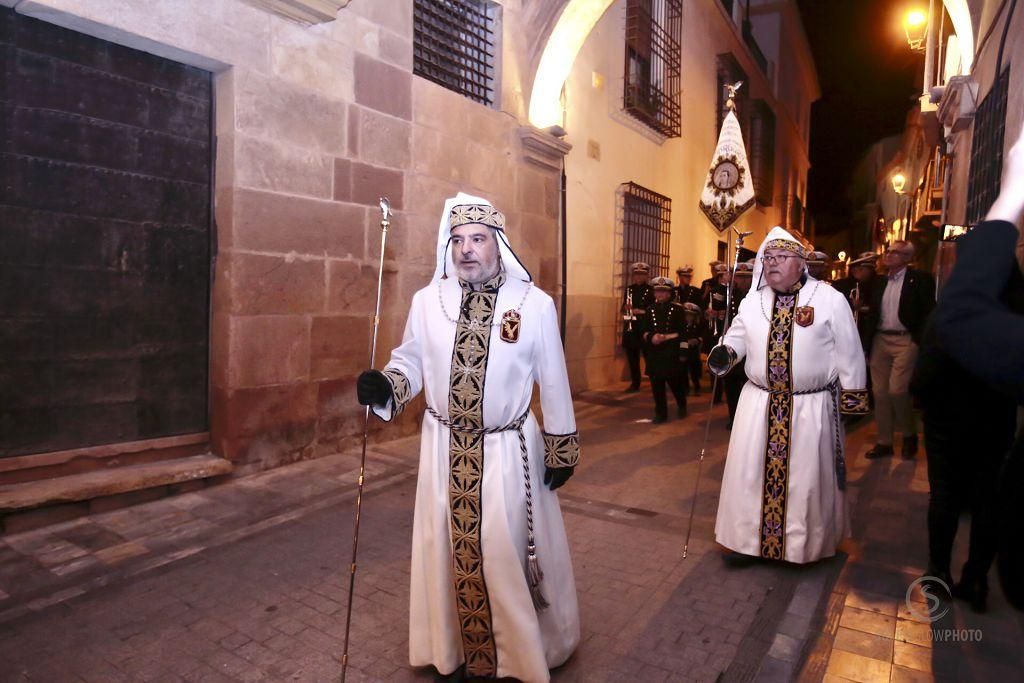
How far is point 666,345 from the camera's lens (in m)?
8.38

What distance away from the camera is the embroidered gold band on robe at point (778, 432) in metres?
3.95

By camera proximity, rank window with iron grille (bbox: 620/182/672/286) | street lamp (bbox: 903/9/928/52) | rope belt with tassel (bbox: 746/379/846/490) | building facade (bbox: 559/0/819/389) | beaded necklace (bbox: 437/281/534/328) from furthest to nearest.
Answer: window with iron grille (bbox: 620/182/672/286), street lamp (bbox: 903/9/928/52), building facade (bbox: 559/0/819/389), rope belt with tassel (bbox: 746/379/846/490), beaded necklace (bbox: 437/281/534/328)

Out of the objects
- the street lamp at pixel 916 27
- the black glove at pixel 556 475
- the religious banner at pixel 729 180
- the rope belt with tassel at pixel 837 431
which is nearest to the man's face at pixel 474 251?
the black glove at pixel 556 475

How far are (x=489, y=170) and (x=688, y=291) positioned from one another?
14.0 ft

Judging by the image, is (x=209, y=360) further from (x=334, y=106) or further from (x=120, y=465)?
(x=334, y=106)

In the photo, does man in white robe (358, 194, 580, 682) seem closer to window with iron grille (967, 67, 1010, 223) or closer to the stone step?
the stone step

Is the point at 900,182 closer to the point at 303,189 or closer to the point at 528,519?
the point at 303,189

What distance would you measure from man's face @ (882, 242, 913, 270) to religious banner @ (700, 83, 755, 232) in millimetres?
4313

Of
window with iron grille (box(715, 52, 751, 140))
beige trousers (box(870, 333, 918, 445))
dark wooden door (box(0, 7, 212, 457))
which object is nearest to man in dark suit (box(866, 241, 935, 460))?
beige trousers (box(870, 333, 918, 445))

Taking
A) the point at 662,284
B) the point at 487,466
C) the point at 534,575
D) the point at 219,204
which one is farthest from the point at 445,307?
the point at 662,284

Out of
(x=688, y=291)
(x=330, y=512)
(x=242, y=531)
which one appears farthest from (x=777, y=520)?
(x=688, y=291)

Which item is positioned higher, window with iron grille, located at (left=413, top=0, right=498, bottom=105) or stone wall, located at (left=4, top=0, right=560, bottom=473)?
window with iron grille, located at (left=413, top=0, right=498, bottom=105)

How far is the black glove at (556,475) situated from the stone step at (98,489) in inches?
134

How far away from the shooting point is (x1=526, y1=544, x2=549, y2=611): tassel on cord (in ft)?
8.61
